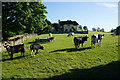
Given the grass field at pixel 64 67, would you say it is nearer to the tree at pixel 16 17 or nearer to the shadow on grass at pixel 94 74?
the shadow on grass at pixel 94 74

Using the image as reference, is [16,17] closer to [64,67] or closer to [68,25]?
[64,67]

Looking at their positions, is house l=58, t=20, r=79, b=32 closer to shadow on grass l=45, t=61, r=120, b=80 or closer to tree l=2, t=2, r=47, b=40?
tree l=2, t=2, r=47, b=40

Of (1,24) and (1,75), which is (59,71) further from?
(1,24)

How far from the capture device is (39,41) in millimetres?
28344

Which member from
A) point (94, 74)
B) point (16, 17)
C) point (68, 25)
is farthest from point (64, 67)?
point (68, 25)

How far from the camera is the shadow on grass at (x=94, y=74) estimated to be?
369 inches

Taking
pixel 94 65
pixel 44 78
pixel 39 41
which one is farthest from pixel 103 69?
pixel 39 41

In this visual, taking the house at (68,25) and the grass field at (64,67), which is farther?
the house at (68,25)

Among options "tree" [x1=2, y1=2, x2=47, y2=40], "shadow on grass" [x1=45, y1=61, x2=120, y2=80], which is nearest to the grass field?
"shadow on grass" [x1=45, y1=61, x2=120, y2=80]

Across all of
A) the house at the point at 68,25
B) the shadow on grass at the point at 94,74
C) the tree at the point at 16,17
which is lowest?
the shadow on grass at the point at 94,74

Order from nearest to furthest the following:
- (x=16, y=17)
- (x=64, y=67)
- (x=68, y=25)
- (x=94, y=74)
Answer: (x=94, y=74) → (x=64, y=67) → (x=16, y=17) → (x=68, y=25)

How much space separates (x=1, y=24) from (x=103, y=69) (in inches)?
946

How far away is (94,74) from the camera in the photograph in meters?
9.91

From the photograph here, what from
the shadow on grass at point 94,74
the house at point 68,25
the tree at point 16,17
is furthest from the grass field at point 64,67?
the house at point 68,25
